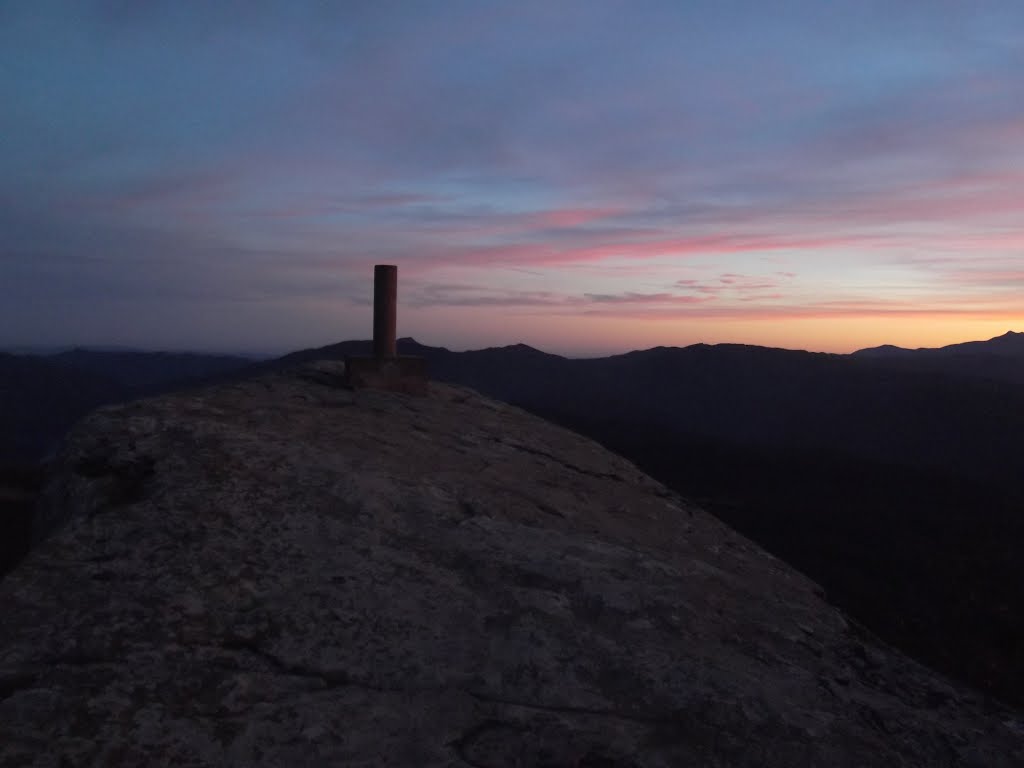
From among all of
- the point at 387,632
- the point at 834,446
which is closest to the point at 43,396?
the point at 834,446

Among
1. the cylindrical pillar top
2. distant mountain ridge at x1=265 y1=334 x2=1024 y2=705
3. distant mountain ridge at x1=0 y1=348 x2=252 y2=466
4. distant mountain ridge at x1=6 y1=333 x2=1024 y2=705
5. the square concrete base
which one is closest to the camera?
the square concrete base

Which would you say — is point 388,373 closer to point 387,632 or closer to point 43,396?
point 387,632

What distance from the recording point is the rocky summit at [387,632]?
266 centimetres

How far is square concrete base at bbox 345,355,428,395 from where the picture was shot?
6812 millimetres

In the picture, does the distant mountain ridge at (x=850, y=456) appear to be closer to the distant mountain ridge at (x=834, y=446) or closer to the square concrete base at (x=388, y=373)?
the distant mountain ridge at (x=834, y=446)

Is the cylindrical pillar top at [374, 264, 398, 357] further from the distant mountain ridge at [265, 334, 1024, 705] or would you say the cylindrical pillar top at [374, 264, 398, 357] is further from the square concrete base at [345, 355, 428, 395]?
the distant mountain ridge at [265, 334, 1024, 705]

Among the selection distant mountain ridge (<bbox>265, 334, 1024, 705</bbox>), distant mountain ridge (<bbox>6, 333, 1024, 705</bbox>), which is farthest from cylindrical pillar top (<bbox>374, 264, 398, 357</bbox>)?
distant mountain ridge (<bbox>265, 334, 1024, 705</bbox>)

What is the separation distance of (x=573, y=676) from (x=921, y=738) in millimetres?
1732

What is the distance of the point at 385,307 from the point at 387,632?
4741mm

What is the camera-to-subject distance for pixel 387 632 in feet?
10.7

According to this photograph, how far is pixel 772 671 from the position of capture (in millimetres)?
3611

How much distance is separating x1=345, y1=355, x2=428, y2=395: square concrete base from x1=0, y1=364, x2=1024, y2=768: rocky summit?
1.62 metres

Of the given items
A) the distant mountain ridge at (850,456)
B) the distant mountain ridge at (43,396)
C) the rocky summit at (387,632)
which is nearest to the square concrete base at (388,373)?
the rocky summit at (387,632)

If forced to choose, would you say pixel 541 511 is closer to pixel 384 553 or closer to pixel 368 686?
pixel 384 553
